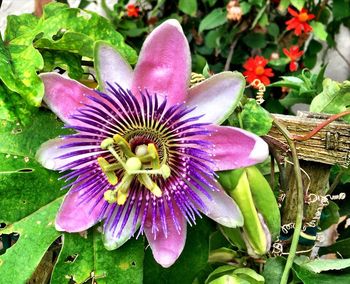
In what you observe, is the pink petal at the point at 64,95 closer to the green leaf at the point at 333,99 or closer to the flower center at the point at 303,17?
the green leaf at the point at 333,99

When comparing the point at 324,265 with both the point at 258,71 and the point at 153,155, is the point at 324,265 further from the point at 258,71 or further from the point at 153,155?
the point at 258,71

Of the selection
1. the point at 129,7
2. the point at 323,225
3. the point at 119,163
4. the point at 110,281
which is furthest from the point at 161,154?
the point at 129,7

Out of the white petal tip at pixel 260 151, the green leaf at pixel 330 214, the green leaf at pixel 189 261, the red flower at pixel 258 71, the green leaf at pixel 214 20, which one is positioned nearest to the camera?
the white petal tip at pixel 260 151

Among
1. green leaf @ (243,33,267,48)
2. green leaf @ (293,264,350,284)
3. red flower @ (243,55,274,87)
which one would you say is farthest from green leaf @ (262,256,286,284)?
green leaf @ (243,33,267,48)

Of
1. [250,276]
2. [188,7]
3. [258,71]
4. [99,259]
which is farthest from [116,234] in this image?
[188,7]

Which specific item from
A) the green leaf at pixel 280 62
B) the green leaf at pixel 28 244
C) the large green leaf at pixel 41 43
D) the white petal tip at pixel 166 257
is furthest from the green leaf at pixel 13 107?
the green leaf at pixel 280 62

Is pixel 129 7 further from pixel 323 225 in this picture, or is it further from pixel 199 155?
pixel 199 155

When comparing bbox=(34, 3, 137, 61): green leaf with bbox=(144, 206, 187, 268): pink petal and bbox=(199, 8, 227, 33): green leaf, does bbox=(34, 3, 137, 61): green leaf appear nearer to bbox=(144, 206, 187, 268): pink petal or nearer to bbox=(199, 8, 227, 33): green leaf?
bbox=(144, 206, 187, 268): pink petal
